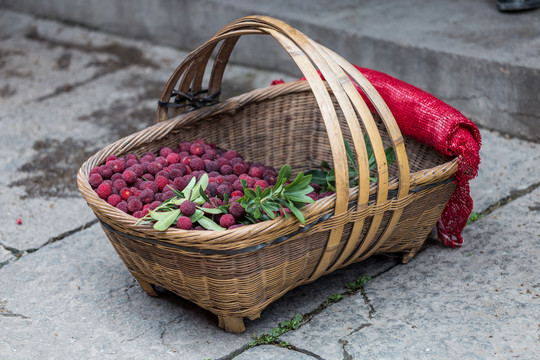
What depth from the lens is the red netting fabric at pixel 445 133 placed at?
2.15 m

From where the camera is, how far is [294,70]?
12.5 feet

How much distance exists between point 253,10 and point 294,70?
17.4 inches

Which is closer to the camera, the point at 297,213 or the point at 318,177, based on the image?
the point at 297,213

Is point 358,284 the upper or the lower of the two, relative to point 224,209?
lower

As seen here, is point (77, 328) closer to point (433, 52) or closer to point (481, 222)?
point (481, 222)

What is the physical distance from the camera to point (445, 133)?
2.19 m

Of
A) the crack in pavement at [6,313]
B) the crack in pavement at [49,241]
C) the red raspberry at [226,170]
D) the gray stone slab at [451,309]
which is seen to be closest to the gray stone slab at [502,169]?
the gray stone slab at [451,309]

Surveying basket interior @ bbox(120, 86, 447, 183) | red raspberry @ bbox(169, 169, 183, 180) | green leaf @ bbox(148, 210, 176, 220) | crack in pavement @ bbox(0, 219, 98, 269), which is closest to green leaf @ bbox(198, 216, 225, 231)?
green leaf @ bbox(148, 210, 176, 220)

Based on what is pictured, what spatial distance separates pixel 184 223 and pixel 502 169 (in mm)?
1568

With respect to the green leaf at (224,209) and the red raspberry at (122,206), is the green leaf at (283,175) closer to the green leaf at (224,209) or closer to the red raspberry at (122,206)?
the green leaf at (224,209)

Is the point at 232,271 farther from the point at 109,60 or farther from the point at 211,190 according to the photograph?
the point at 109,60

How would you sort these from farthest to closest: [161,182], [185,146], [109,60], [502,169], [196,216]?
[109,60] < [502,169] < [185,146] < [161,182] < [196,216]

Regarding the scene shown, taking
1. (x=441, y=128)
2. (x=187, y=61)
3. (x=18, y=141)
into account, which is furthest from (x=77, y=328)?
(x=18, y=141)

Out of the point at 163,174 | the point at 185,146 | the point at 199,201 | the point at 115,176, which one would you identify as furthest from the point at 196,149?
the point at 199,201
